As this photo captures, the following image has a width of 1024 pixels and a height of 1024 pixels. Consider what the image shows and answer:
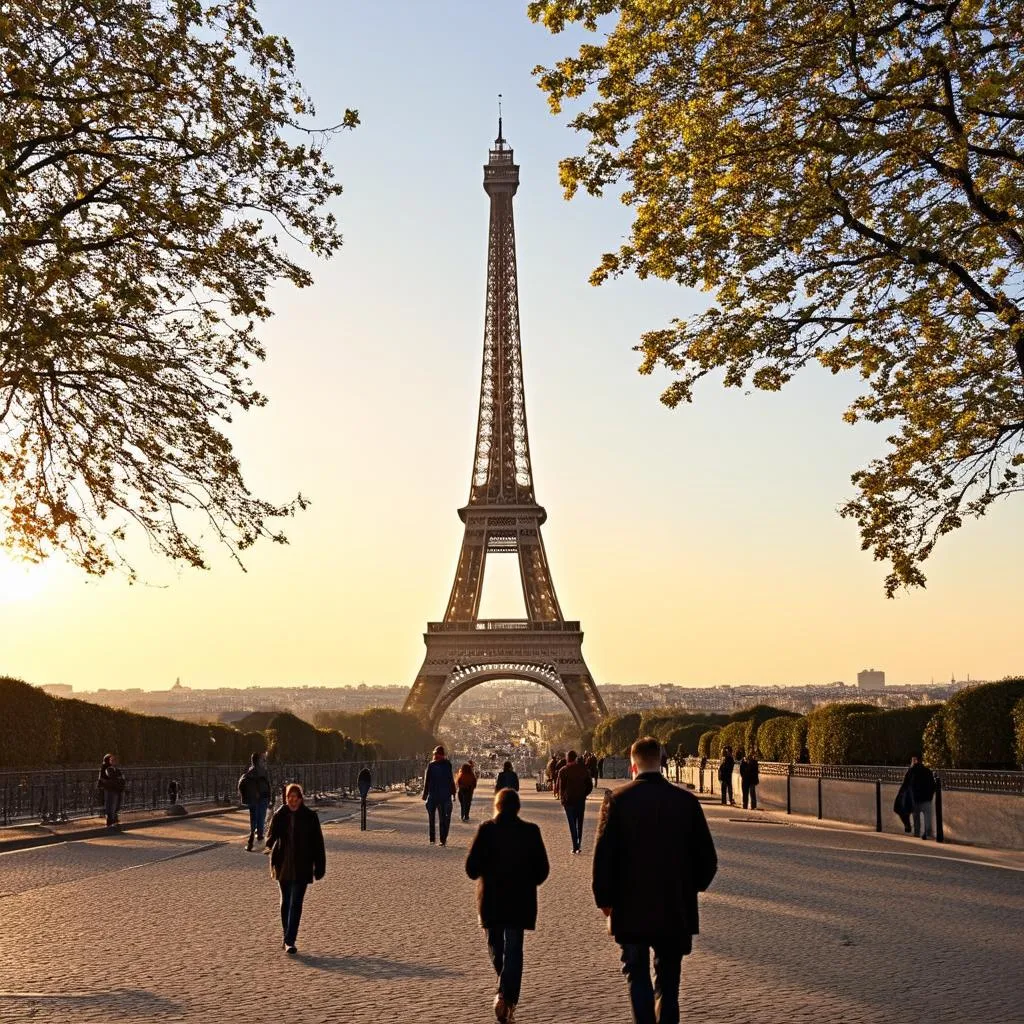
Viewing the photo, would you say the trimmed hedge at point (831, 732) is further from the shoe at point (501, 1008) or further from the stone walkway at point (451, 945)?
the shoe at point (501, 1008)

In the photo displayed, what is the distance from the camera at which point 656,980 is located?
23.5 ft

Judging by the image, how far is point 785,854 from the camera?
77.7ft

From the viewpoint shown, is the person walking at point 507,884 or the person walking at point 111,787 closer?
the person walking at point 507,884

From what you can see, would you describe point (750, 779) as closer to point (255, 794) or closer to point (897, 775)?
point (897, 775)

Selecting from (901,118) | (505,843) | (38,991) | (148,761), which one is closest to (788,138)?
(901,118)

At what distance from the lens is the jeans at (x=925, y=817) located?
26.6m

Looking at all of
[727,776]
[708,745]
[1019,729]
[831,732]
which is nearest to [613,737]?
[708,745]

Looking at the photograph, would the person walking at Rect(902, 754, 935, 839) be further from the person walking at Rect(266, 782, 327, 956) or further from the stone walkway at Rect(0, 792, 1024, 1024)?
the person walking at Rect(266, 782, 327, 956)

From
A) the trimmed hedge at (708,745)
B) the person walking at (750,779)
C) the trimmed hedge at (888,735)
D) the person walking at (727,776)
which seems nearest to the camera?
the trimmed hedge at (888,735)

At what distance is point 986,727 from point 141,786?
23.3m

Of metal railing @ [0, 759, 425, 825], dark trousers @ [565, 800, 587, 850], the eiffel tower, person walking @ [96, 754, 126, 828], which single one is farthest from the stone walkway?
the eiffel tower

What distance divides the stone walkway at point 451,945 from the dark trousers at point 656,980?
5.22 ft

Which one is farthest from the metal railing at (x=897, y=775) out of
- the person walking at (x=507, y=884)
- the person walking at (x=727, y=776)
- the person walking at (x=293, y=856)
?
the person walking at (x=507, y=884)

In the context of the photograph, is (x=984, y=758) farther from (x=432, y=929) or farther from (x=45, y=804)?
(x=45, y=804)
